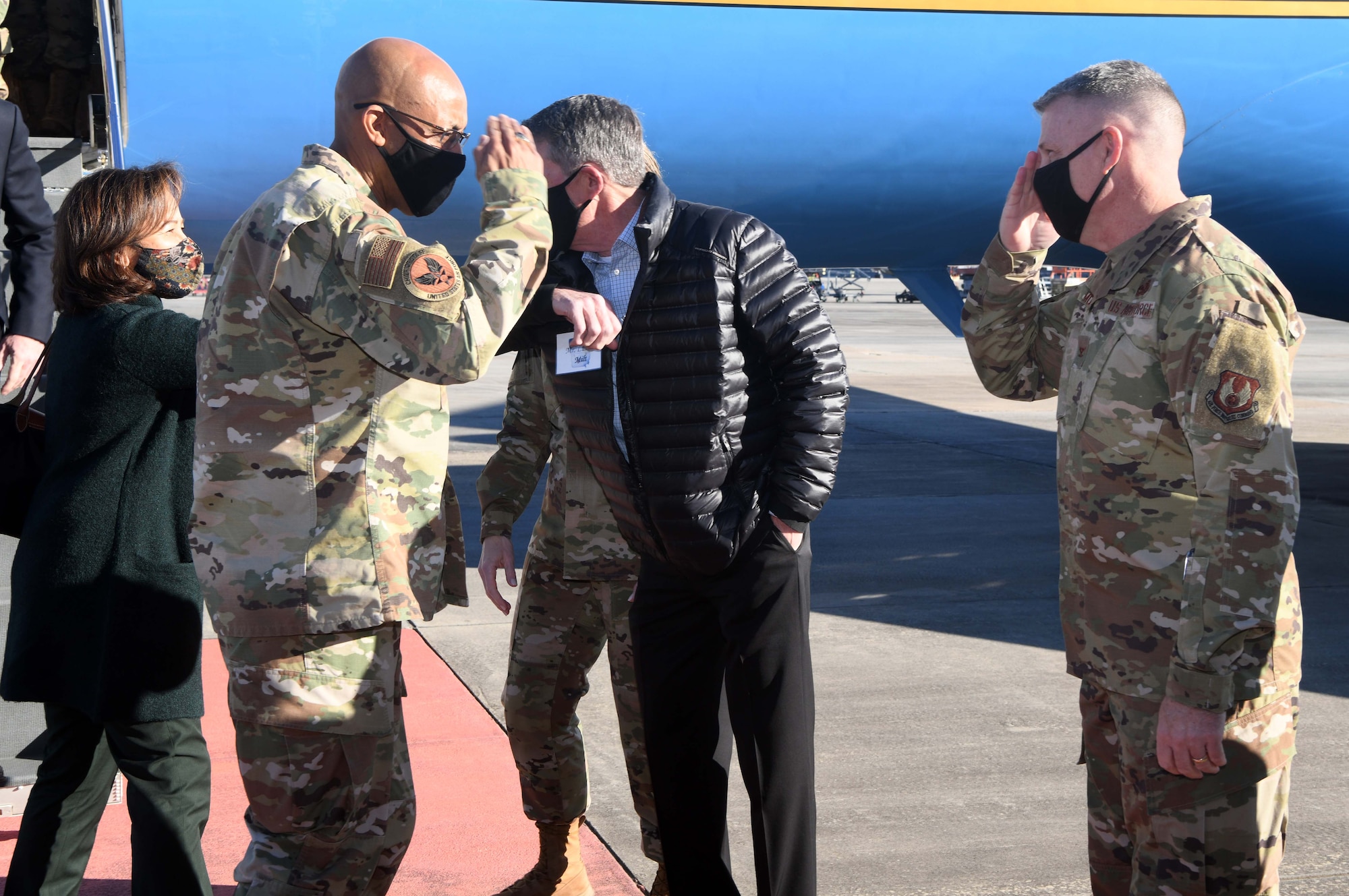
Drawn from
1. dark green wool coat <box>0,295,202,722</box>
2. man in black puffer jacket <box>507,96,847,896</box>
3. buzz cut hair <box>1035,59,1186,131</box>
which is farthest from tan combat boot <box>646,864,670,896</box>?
buzz cut hair <box>1035,59,1186,131</box>

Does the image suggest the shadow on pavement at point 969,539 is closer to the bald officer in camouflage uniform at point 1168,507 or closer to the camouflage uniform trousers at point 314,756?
the bald officer in camouflage uniform at point 1168,507

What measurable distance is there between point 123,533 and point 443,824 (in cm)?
142

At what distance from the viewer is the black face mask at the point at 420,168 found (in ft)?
7.11

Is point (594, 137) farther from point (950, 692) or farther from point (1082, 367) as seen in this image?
point (950, 692)

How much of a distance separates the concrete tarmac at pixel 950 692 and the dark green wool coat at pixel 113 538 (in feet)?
4.61

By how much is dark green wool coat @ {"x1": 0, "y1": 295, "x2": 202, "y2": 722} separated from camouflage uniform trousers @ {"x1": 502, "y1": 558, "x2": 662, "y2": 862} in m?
0.80

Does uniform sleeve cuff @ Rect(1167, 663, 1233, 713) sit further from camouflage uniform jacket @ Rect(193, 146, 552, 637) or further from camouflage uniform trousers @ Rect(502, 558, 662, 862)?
camouflage uniform trousers @ Rect(502, 558, 662, 862)

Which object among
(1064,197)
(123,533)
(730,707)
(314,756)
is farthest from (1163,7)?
(314,756)

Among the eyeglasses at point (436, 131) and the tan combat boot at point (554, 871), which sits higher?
the eyeglasses at point (436, 131)

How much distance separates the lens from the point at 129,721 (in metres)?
2.28

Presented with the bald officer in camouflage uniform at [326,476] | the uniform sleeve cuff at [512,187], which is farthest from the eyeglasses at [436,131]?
the uniform sleeve cuff at [512,187]

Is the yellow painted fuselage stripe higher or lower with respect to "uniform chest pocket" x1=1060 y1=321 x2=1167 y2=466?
higher

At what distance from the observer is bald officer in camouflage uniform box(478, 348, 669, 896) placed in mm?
2846

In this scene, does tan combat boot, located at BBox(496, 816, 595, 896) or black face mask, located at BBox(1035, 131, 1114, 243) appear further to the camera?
tan combat boot, located at BBox(496, 816, 595, 896)
